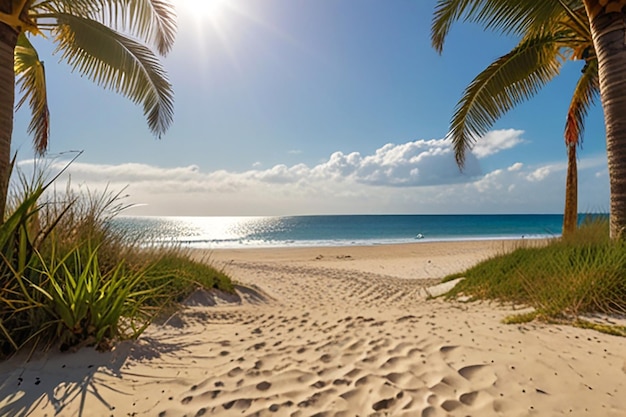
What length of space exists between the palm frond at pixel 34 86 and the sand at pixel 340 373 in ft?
24.2

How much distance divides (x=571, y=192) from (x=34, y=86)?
48.6 ft

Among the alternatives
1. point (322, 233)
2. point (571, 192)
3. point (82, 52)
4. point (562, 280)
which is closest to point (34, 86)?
point (82, 52)

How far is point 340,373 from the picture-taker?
2744mm

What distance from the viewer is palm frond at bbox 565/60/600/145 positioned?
10039 mm

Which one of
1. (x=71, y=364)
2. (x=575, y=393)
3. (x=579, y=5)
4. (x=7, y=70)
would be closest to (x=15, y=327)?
(x=71, y=364)

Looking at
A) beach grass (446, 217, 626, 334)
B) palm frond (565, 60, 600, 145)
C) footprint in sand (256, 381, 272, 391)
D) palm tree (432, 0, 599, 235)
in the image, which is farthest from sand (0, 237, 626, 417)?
palm frond (565, 60, 600, 145)

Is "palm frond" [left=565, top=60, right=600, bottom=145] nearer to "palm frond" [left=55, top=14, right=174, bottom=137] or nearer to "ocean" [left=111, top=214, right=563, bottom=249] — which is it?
"ocean" [left=111, top=214, right=563, bottom=249]

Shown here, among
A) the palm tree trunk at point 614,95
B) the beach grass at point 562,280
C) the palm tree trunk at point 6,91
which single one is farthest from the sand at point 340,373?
the palm tree trunk at point 614,95

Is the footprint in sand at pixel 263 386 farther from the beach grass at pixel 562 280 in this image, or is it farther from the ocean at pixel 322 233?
the ocean at pixel 322 233

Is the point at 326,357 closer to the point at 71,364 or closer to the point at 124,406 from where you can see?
the point at 124,406

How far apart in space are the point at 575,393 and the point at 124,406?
304cm

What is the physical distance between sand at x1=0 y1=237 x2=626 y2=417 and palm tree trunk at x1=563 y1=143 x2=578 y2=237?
8497mm

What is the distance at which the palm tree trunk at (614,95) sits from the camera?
5.66 m

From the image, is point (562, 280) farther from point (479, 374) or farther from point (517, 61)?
point (517, 61)
